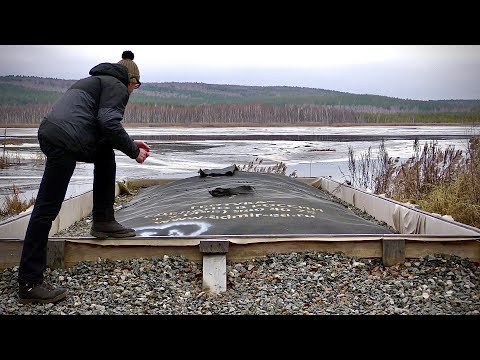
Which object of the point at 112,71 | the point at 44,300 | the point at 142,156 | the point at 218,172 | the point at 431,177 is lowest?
the point at 44,300

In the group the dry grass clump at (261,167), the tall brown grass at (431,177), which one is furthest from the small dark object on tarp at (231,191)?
the dry grass clump at (261,167)

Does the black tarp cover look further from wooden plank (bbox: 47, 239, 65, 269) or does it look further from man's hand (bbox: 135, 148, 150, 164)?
man's hand (bbox: 135, 148, 150, 164)

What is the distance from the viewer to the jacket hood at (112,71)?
4.23m

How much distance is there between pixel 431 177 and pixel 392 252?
5.15m

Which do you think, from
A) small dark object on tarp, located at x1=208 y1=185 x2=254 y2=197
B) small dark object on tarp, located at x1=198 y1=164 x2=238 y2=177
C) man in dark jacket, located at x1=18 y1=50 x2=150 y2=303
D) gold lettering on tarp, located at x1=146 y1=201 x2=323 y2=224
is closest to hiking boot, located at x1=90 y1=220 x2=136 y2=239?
man in dark jacket, located at x1=18 y1=50 x2=150 y2=303

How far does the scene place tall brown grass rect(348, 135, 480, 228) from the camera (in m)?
7.65

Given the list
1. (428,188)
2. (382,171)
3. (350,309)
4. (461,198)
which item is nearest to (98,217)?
(350,309)

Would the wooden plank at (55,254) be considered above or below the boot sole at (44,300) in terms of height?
above

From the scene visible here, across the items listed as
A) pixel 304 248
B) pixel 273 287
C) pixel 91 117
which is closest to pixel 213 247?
pixel 273 287

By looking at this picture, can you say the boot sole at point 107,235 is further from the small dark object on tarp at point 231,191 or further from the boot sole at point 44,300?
the small dark object on tarp at point 231,191

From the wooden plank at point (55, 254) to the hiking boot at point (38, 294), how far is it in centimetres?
50

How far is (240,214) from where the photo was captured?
5574 mm

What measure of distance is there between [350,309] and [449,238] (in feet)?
3.78

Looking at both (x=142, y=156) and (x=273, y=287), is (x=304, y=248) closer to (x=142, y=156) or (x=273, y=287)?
(x=273, y=287)
